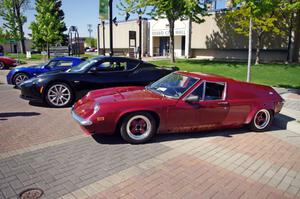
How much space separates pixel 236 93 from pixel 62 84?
4609 millimetres

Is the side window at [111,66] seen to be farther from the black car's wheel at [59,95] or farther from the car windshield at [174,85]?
the car windshield at [174,85]

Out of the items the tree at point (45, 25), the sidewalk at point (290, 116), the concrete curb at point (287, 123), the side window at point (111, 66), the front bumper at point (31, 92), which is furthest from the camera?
the tree at point (45, 25)

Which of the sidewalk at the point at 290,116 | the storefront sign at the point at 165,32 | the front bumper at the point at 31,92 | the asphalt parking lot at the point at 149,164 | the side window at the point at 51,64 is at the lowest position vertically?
the asphalt parking lot at the point at 149,164

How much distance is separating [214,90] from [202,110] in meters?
0.57

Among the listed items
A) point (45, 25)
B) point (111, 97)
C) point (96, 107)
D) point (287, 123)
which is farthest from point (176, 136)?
point (45, 25)

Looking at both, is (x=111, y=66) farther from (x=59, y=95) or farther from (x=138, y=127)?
(x=138, y=127)

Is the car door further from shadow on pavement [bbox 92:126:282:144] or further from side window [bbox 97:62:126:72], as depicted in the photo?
side window [bbox 97:62:126:72]

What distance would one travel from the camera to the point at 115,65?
26.3 ft

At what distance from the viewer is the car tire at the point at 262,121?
582 cm

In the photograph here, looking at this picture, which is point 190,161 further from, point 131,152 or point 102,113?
point 102,113

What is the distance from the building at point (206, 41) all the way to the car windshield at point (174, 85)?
21.2 m

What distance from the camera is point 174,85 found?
5594 mm

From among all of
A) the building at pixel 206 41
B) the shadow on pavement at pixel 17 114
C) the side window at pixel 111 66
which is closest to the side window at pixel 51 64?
the side window at pixel 111 66

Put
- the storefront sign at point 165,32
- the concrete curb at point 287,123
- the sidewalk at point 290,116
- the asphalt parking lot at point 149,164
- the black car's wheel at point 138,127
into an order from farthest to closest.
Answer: the storefront sign at point 165,32 < the sidewalk at point 290,116 < the concrete curb at point 287,123 < the black car's wheel at point 138,127 < the asphalt parking lot at point 149,164
